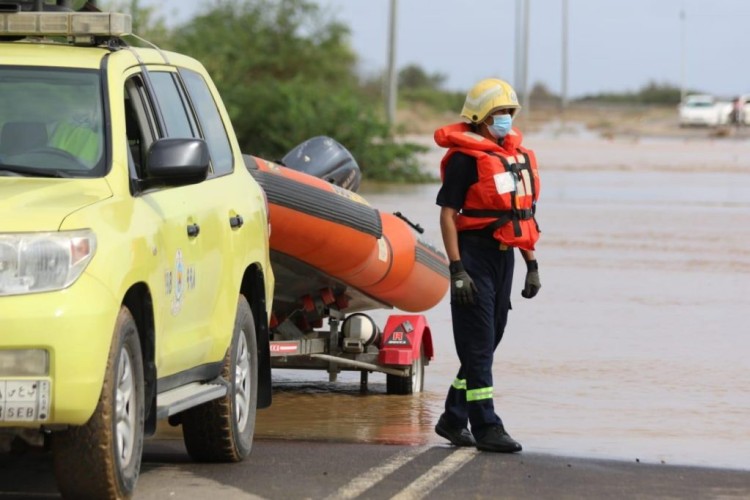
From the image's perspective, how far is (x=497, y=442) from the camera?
944 cm

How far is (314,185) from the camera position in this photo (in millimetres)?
10977

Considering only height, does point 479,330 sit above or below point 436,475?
above

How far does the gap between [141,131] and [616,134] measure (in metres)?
69.0

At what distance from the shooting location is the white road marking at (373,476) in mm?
7973

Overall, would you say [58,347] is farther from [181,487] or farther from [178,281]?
[181,487]

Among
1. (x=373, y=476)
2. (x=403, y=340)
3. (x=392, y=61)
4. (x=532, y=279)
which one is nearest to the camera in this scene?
(x=373, y=476)

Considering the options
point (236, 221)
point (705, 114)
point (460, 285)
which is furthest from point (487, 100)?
point (705, 114)

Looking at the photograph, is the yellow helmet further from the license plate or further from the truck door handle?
the license plate

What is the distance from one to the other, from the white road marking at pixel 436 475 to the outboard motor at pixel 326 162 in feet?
9.66

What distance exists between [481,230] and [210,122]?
1.50 metres

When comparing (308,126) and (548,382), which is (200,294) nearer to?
(548,382)

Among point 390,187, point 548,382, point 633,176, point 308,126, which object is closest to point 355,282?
point 548,382

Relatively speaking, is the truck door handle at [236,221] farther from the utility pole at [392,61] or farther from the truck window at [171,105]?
the utility pole at [392,61]

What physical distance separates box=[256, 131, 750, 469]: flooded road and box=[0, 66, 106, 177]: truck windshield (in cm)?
271
